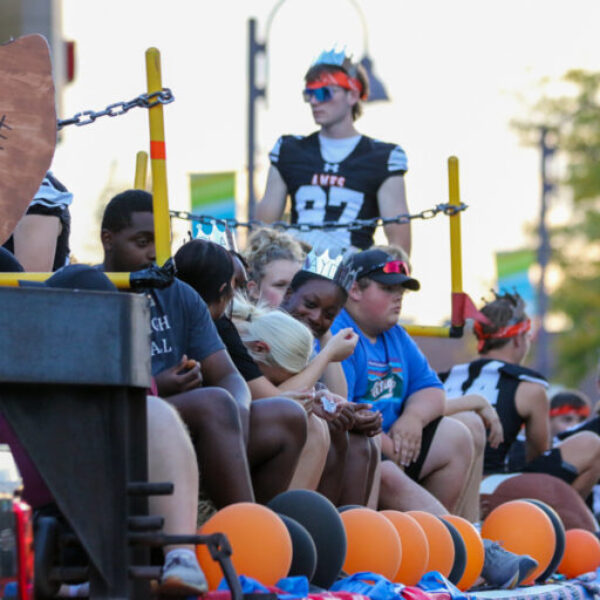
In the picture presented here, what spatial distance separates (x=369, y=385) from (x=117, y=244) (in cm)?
144

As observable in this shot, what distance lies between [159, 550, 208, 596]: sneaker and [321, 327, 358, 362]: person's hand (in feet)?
6.93

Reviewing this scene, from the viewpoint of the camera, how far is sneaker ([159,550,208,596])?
10.5ft

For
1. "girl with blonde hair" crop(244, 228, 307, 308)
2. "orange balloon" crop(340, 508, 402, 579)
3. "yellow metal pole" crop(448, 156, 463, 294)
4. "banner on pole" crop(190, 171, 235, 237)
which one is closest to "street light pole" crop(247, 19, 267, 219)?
"banner on pole" crop(190, 171, 235, 237)

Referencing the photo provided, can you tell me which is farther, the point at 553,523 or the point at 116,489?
the point at 553,523

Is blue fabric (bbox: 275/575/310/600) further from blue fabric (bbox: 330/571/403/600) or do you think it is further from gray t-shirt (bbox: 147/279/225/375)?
gray t-shirt (bbox: 147/279/225/375)

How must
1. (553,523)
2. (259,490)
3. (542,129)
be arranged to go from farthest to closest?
(542,129), (553,523), (259,490)

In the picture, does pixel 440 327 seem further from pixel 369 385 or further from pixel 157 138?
pixel 157 138

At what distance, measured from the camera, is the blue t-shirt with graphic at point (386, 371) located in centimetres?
613

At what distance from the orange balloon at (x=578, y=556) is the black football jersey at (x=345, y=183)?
71.3 inches

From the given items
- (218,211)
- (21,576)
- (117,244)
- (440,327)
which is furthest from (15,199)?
(218,211)

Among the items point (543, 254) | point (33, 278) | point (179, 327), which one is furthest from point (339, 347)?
point (543, 254)

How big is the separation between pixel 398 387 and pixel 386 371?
10 centimetres

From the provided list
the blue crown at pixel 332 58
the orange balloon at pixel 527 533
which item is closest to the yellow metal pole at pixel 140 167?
the blue crown at pixel 332 58

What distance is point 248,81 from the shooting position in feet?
51.2
